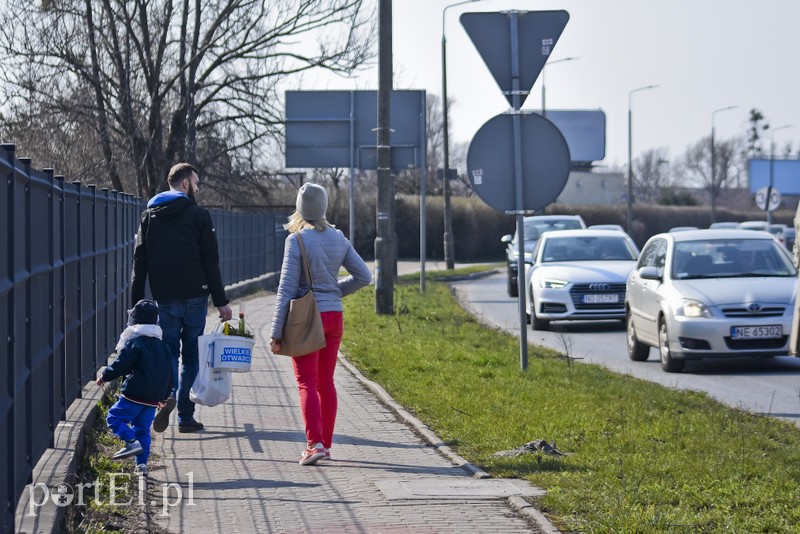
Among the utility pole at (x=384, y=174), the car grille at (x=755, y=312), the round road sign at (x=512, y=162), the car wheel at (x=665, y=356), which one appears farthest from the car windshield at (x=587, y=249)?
the round road sign at (x=512, y=162)

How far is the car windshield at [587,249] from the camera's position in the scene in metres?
20.5

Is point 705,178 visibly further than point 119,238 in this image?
Yes

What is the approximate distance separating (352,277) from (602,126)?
70146 mm

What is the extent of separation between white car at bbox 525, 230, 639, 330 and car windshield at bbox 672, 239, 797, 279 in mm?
4628

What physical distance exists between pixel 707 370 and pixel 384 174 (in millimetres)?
7173

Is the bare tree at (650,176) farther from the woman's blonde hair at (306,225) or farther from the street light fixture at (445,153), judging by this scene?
the woman's blonde hair at (306,225)

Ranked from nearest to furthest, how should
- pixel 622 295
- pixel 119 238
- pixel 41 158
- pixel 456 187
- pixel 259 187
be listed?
1. pixel 119 238
2. pixel 622 295
3. pixel 41 158
4. pixel 259 187
5. pixel 456 187

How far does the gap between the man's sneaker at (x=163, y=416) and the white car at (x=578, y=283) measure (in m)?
11.5

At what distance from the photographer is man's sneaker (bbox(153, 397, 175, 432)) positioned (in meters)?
7.86

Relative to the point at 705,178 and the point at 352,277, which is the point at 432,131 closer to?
Result: the point at 705,178

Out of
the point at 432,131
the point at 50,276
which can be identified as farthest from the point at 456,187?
the point at 50,276

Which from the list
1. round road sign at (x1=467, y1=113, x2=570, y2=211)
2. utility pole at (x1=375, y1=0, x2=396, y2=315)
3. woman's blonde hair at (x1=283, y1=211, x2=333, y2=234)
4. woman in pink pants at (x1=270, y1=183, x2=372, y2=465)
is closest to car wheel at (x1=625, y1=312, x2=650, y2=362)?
round road sign at (x1=467, y1=113, x2=570, y2=211)

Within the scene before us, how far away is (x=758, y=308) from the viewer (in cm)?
1318

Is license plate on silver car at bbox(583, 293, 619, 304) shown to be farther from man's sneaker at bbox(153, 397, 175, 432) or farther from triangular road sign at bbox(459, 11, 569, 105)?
man's sneaker at bbox(153, 397, 175, 432)
